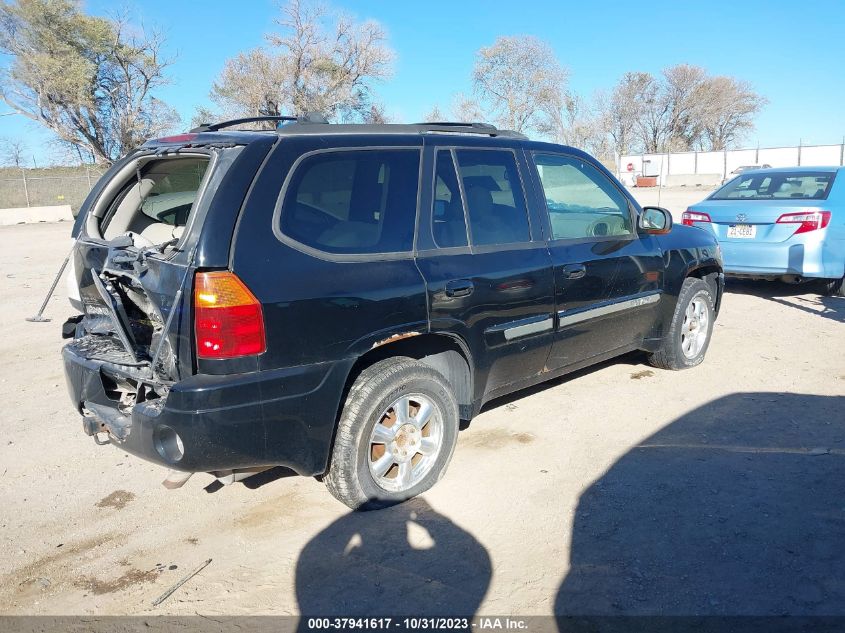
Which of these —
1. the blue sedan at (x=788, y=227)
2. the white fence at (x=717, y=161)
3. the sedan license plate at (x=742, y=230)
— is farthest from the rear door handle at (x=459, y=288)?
the white fence at (x=717, y=161)

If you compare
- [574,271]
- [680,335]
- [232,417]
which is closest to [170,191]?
[232,417]

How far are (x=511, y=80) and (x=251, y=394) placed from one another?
44717 mm

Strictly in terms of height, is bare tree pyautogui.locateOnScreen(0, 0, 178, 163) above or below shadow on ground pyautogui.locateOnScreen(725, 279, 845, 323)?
above

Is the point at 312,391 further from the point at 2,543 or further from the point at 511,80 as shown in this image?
the point at 511,80

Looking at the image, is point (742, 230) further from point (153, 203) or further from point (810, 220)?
point (153, 203)

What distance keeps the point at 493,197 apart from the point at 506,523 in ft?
6.20

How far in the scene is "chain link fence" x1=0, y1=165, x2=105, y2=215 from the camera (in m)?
30.9

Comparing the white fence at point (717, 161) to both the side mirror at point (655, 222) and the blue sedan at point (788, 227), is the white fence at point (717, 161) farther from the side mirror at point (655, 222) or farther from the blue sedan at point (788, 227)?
the side mirror at point (655, 222)

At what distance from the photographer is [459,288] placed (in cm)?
379

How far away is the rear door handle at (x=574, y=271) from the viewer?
4.46 meters

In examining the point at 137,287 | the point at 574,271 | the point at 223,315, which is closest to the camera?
the point at 223,315

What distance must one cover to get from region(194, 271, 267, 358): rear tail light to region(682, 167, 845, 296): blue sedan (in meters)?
6.96

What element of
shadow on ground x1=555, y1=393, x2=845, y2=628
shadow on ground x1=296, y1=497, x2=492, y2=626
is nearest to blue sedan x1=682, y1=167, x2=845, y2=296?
shadow on ground x1=555, y1=393, x2=845, y2=628

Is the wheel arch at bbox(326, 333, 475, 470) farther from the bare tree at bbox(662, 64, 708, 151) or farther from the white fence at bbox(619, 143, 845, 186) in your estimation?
the bare tree at bbox(662, 64, 708, 151)
